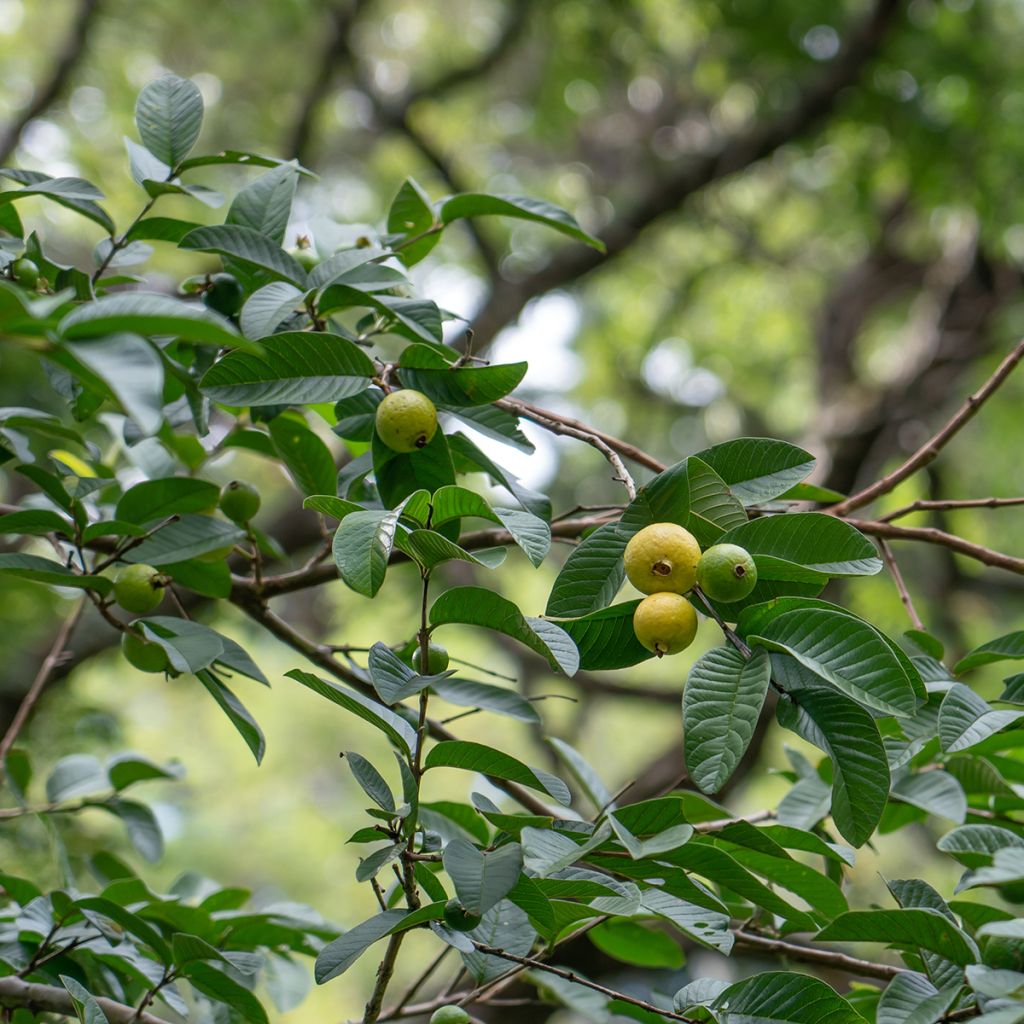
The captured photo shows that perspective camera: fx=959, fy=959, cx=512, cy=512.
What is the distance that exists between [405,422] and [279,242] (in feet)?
0.83

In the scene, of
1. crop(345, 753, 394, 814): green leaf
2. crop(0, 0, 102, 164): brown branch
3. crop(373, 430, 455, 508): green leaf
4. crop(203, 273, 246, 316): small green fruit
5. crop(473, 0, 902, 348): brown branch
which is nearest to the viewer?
crop(345, 753, 394, 814): green leaf

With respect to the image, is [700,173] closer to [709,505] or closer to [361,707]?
[709,505]

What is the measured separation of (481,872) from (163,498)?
437 millimetres

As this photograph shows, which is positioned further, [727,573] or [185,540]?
[185,540]

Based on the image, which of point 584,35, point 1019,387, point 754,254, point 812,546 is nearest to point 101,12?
point 584,35

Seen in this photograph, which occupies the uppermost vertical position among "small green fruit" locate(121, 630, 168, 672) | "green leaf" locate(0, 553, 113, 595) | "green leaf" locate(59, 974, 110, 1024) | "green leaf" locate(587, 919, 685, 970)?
"green leaf" locate(0, 553, 113, 595)

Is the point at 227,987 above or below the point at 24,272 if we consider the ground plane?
below

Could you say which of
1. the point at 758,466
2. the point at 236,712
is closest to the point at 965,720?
the point at 758,466

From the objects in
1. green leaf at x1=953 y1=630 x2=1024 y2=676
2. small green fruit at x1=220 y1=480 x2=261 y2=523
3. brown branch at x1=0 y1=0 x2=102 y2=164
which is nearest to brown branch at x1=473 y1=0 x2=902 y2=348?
brown branch at x1=0 y1=0 x2=102 y2=164

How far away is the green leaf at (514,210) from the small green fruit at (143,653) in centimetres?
46

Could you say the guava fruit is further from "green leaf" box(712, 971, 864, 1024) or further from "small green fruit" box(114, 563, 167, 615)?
"small green fruit" box(114, 563, 167, 615)

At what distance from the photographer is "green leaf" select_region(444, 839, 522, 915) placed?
21.1 inches

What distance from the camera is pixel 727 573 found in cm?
→ 54

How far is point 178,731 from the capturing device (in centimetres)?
580
